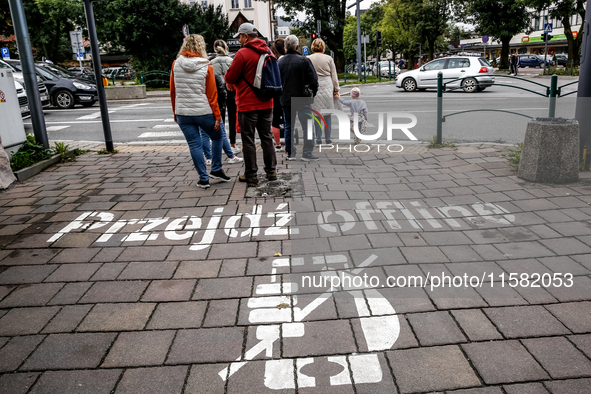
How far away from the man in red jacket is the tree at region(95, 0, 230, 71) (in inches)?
903

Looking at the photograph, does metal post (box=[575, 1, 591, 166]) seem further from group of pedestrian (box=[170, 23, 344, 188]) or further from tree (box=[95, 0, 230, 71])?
tree (box=[95, 0, 230, 71])

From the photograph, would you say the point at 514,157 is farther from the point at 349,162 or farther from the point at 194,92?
the point at 194,92

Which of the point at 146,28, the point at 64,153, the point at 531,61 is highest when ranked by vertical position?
the point at 146,28

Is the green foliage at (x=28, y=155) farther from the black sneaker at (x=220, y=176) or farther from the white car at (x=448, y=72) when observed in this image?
the white car at (x=448, y=72)

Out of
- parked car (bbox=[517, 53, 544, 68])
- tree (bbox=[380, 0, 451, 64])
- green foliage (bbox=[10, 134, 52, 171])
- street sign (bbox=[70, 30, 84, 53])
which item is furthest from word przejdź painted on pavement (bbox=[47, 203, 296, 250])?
parked car (bbox=[517, 53, 544, 68])

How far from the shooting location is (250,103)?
5.73 meters

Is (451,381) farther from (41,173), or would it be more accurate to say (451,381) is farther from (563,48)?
(563,48)

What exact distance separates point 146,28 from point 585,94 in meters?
24.9

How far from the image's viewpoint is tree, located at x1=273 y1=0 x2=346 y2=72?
3078 centimetres

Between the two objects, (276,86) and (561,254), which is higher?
(276,86)

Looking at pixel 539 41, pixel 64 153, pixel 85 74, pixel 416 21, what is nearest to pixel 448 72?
pixel 64 153

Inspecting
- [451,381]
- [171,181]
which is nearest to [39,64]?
[171,181]

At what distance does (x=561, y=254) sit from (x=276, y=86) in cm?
346

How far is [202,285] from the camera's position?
3467 millimetres
